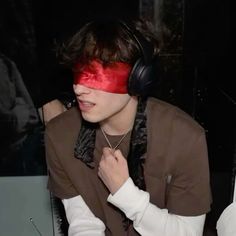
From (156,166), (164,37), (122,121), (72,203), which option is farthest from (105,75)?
(164,37)

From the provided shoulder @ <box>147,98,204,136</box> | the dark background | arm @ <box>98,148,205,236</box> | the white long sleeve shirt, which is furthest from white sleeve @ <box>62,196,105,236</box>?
the dark background

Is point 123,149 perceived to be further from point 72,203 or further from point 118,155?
point 72,203

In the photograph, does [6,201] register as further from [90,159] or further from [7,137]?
[90,159]

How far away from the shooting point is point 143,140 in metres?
1.06

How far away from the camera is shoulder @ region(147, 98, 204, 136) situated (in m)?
1.04

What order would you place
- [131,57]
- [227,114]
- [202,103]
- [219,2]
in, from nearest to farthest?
[131,57]
[227,114]
[202,103]
[219,2]

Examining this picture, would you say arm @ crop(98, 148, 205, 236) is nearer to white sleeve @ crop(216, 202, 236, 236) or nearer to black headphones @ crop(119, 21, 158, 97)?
white sleeve @ crop(216, 202, 236, 236)

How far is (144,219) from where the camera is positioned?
1021mm

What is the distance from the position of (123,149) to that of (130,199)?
0.16 m

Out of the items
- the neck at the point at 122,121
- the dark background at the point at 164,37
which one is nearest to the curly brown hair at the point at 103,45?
the neck at the point at 122,121

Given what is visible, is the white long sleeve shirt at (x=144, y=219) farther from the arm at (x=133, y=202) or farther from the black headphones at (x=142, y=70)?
the black headphones at (x=142, y=70)

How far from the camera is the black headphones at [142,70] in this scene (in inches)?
36.7

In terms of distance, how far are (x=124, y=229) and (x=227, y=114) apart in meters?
0.56

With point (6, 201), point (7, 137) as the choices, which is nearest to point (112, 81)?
point (6, 201)
